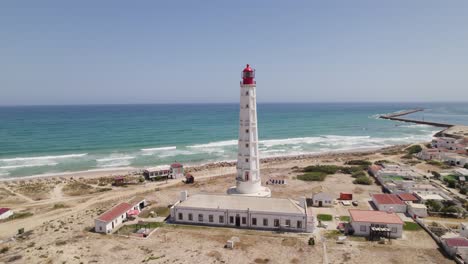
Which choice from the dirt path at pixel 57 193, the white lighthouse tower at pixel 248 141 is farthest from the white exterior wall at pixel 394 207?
the dirt path at pixel 57 193

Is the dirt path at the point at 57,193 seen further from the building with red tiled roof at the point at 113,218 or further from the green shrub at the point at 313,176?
the green shrub at the point at 313,176

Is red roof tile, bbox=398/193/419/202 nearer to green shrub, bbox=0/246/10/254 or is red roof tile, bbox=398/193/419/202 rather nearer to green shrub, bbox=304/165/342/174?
green shrub, bbox=304/165/342/174

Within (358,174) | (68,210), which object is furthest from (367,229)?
(68,210)

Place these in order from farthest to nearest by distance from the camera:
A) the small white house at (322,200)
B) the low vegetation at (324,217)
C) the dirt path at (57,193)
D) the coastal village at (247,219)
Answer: the dirt path at (57,193), the small white house at (322,200), the low vegetation at (324,217), the coastal village at (247,219)

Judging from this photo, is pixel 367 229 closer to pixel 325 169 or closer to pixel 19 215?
pixel 325 169

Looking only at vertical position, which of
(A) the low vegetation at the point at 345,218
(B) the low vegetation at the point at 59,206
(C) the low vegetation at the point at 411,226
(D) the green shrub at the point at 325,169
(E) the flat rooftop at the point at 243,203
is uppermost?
(E) the flat rooftop at the point at 243,203

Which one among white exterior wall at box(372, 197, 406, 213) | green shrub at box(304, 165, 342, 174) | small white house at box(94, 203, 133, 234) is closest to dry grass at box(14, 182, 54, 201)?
small white house at box(94, 203, 133, 234)
